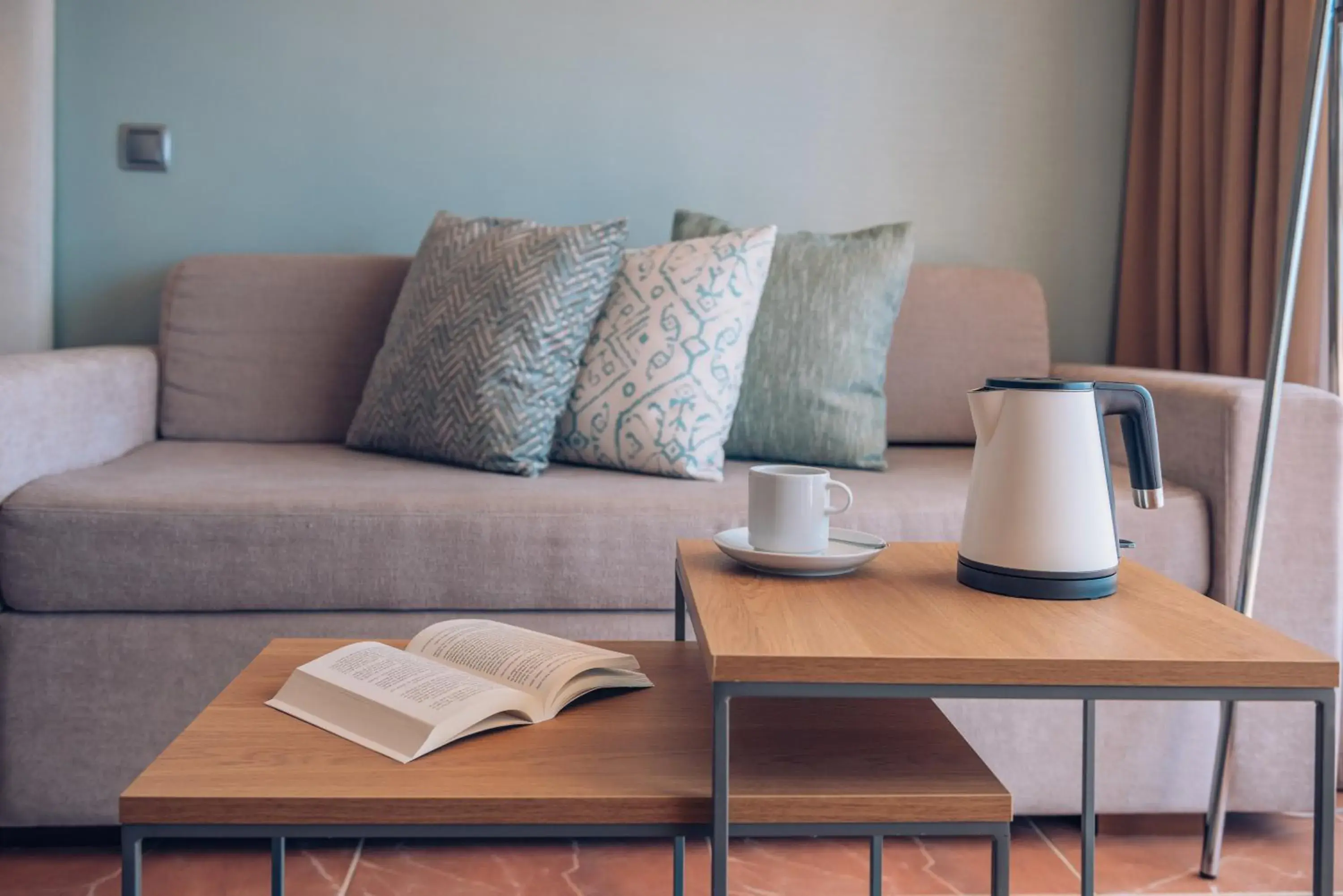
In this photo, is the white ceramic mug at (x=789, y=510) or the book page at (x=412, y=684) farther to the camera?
the white ceramic mug at (x=789, y=510)

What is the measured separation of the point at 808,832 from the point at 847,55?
82.6 inches

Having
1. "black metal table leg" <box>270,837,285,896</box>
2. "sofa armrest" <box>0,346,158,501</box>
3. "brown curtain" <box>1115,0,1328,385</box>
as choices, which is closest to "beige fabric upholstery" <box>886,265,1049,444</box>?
"brown curtain" <box>1115,0,1328,385</box>

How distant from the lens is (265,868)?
1.55m

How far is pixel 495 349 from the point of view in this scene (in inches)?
74.7

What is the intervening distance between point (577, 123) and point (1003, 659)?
1993mm

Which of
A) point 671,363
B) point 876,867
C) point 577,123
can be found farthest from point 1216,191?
point 876,867

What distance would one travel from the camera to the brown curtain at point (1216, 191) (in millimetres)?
2076

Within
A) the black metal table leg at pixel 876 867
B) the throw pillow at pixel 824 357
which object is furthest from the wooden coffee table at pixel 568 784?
the throw pillow at pixel 824 357

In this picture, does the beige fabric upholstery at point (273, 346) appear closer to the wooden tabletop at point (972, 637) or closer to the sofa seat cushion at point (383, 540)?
the sofa seat cushion at point (383, 540)

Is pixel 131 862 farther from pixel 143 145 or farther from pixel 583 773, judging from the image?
pixel 143 145

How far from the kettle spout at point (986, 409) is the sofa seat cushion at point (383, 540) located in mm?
597

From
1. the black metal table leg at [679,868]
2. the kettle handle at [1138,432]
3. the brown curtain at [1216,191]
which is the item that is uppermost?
the brown curtain at [1216,191]

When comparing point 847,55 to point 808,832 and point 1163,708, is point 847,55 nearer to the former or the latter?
point 1163,708

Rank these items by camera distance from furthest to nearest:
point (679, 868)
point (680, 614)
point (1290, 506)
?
1. point (1290, 506)
2. point (680, 614)
3. point (679, 868)
